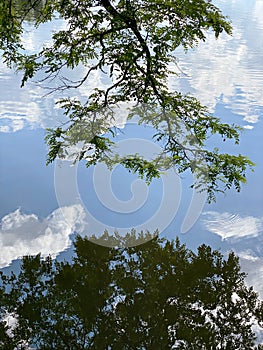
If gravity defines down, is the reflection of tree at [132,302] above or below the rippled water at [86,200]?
below

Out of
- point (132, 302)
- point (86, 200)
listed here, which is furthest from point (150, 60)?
point (86, 200)

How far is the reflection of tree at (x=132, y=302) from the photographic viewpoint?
13.7 ft

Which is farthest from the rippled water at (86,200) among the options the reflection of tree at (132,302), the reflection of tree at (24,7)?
the reflection of tree at (24,7)

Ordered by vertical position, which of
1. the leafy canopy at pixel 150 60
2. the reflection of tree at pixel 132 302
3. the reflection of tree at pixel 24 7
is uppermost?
the reflection of tree at pixel 24 7

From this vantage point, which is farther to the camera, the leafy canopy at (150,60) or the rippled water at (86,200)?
the rippled water at (86,200)

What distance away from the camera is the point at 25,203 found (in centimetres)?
699

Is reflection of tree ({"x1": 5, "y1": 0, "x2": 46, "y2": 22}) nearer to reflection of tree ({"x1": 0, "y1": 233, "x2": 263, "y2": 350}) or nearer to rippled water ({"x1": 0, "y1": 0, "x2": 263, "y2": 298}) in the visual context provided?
rippled water ({"x1": 0, "y1": 0, "x2": 263, "y2": 298})

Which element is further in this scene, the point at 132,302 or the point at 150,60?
the point at 132,302

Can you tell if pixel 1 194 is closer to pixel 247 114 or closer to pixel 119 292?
pixel 119 292

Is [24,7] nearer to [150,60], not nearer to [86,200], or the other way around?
[150,60]

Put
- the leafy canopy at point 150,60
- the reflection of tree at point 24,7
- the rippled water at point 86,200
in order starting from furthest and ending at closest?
the rippled water at point 86,200 → the reflection of tree at point 24,7 → the leafy canopy at point 150,60

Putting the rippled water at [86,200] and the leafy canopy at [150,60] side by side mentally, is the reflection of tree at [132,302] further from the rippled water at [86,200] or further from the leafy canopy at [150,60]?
the leafy canopy at [150,60]

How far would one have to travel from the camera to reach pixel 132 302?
4.63 m

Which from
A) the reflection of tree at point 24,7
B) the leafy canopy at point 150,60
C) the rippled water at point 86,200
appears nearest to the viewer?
the leafy canopy at point 150,60
